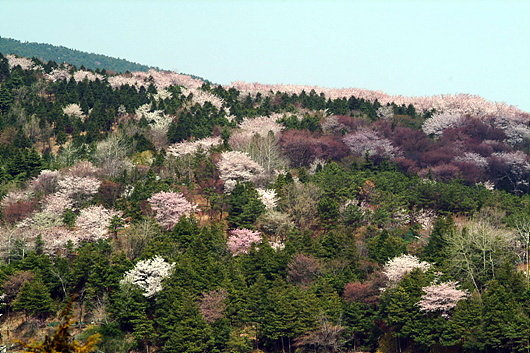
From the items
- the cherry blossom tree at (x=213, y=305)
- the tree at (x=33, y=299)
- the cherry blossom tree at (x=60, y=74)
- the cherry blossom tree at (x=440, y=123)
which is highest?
the cherry blossom tree at (x=60, y=74)

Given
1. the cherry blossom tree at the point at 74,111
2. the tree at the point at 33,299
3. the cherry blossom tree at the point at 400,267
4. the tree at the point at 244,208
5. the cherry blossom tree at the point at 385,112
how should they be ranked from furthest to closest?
1. the cherry blossom tree at the point at 385,112
2. the cherry blossom tree at the point at 74,111
3. the tree at the point at 244,208
4. the cherry blossom tree at the point at 400,267
5. the tree at the point at 33,299

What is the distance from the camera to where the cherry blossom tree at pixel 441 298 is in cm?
4319

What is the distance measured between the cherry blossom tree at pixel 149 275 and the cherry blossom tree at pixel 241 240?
6.89 m

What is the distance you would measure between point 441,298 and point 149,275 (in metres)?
21.0

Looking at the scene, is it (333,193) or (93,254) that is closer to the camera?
(93,254)

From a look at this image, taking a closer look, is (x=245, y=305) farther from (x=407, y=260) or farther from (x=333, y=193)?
(x=333, y=193)

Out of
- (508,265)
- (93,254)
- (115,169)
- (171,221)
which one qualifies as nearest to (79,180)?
(115,169)

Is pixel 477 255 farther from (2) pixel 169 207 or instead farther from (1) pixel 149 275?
(2) pixel 169 207

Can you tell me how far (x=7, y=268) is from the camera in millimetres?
49094

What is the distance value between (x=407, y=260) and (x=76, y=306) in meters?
25.1

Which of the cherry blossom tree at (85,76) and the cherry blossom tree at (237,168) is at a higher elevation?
the cherry blossom tree at (85,76)

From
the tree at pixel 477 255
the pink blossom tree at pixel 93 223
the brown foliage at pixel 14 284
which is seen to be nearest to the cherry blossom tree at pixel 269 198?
the pink blossom tree at pixel 93 223

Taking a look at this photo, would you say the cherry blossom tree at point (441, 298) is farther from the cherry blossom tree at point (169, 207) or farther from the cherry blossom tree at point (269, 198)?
the cherry blossom tree at point (169, 207)

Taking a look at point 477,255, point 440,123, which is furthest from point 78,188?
point 440,123
